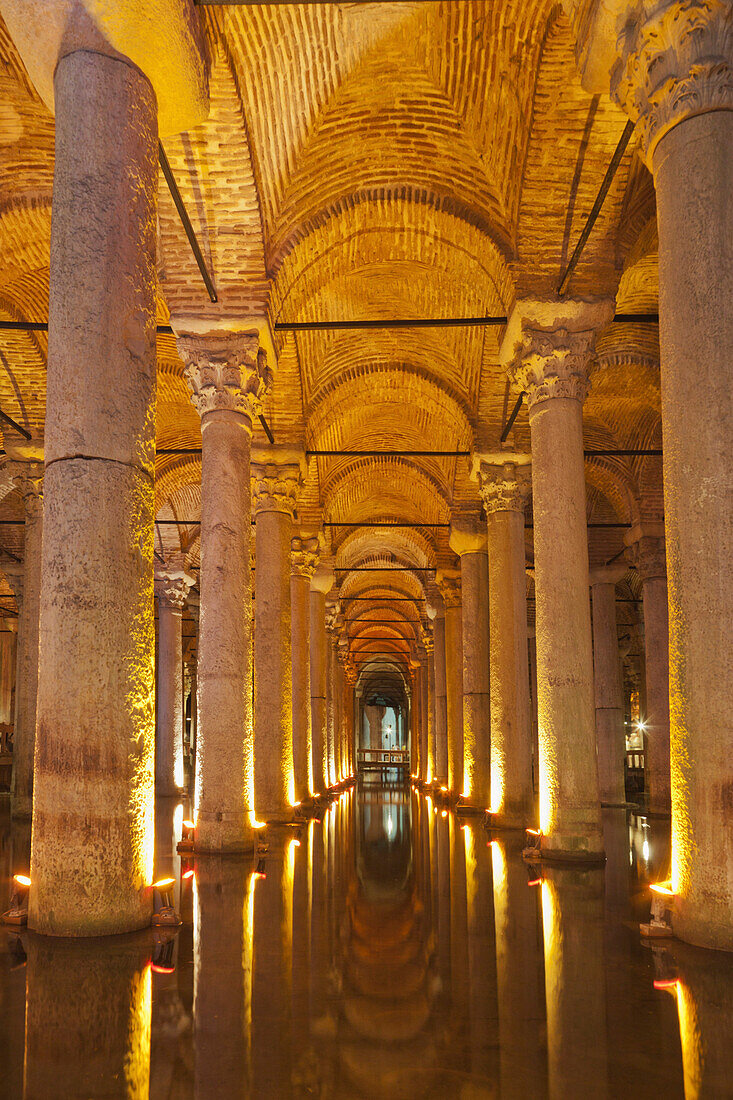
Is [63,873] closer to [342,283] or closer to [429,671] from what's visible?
[342,283]

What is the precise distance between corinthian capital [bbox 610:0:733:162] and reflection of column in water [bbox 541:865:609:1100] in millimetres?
4573

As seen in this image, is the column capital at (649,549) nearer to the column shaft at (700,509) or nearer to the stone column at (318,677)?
the stone column at (318,677)

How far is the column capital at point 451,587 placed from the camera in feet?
67.9

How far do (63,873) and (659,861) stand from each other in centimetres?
627

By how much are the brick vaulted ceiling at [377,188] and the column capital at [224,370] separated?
1.02 ft

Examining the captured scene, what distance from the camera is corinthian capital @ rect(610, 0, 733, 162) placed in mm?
5000

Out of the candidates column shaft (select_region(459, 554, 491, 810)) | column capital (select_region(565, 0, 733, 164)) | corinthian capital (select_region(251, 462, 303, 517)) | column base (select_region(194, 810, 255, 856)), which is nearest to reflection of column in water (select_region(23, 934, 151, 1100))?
column base (select_region(194, 810, 255, 856))

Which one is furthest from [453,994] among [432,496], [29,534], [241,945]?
[432,496]

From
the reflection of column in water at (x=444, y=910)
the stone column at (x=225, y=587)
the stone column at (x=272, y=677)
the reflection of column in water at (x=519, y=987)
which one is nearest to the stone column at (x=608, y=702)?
the reflection of column in water at (x=444, y=910)

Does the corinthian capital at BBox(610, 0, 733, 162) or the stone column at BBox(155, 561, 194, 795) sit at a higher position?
the corinthian capital at BBox(610, 0, 733, 162)

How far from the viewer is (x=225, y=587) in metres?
9.25

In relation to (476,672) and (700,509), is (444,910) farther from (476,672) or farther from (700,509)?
(476,672)

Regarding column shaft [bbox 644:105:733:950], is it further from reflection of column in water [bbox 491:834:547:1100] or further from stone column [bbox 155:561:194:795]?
stone column [bbox 155:561:194:795]

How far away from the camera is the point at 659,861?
8836mm
